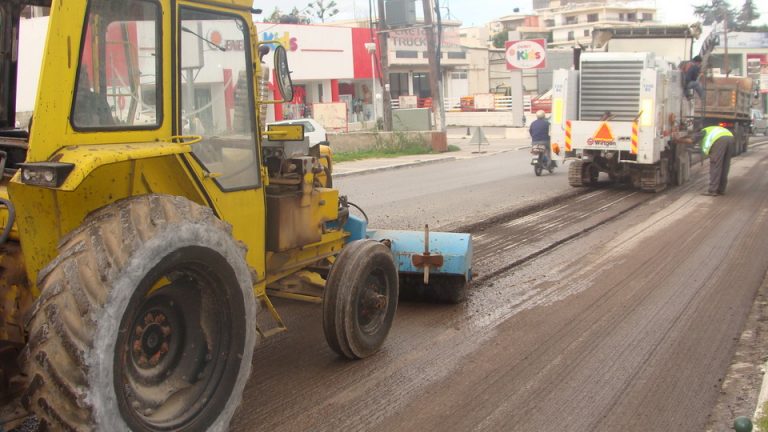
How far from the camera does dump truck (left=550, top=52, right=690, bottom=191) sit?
51.4 ft

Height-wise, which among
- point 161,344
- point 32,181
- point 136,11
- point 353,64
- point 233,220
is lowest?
point 161,344

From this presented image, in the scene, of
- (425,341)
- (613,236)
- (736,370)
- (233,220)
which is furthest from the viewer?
(613,236)

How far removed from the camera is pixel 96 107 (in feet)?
12.3

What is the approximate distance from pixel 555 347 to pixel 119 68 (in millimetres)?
3873

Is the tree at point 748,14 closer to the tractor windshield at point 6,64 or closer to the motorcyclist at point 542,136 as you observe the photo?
the motorcyclist at point 542,136

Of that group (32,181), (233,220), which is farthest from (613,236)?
(32,181)

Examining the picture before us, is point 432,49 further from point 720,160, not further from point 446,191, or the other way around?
point 720,160

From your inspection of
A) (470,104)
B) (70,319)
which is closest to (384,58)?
(470,104)

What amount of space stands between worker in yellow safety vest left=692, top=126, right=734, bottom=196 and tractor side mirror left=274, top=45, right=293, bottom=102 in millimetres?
12331

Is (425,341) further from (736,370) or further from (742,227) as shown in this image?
(742,227)

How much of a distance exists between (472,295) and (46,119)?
5.03m

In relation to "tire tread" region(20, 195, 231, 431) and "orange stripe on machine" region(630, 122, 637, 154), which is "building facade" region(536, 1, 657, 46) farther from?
"tire tread" region(20, 195, 231, 431)

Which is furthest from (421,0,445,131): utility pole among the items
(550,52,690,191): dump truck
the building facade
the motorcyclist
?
the building facade

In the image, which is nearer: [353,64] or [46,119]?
[46,119]
